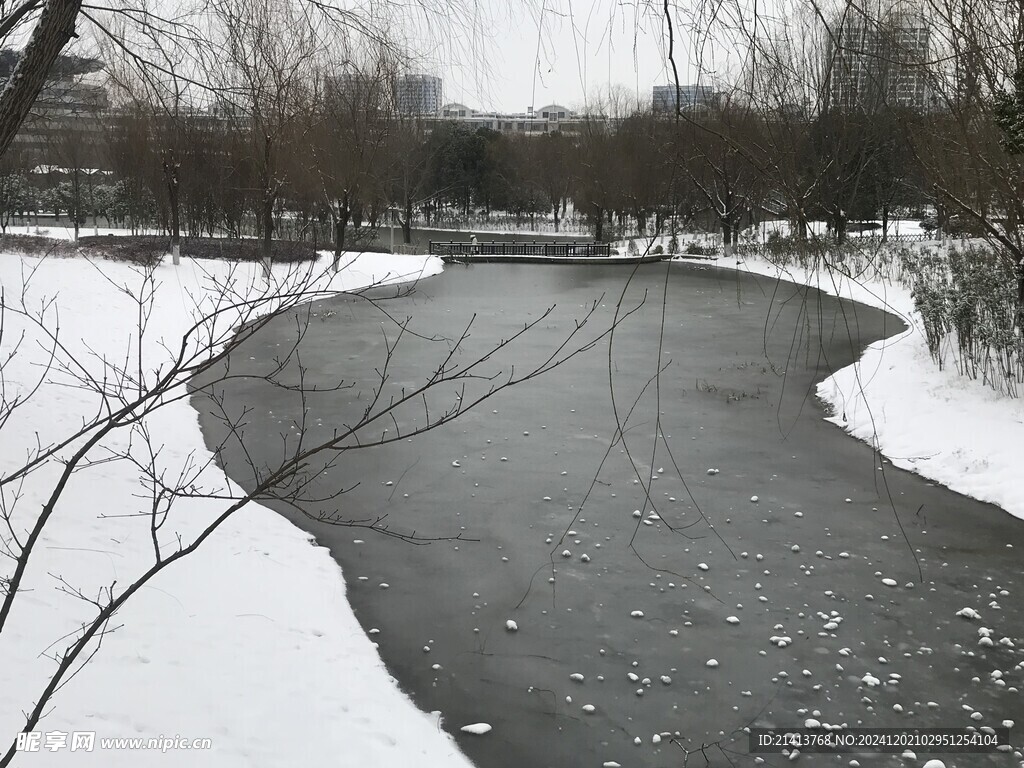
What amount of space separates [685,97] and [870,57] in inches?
17.2

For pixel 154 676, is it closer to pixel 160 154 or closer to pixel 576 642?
pixel 576 642

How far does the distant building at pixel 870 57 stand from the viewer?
196 cm

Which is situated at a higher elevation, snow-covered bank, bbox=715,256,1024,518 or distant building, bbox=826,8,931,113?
distant building, bbox=826,8,931,113

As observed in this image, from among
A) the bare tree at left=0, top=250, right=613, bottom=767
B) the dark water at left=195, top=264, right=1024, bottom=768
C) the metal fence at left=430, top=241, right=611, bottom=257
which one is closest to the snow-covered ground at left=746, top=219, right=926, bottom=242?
the dark water at left=195, top=264, right=1024, bottom=768

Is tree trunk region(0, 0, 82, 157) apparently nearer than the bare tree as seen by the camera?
No

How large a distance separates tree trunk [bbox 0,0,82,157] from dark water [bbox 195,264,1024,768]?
2.02 metres

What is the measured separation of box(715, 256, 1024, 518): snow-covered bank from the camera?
7438 millimetres

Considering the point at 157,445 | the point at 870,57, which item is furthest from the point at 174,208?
the point at 870,57

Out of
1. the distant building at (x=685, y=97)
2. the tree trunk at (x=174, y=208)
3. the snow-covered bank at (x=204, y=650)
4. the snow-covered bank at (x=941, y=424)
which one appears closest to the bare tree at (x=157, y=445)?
the snow-covered bank at (x=204, y=650)

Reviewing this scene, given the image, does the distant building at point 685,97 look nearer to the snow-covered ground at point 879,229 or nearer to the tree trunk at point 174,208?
the snow-covered ground at point 879,229

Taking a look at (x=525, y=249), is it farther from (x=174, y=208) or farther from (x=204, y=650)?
(x=204, y=650)

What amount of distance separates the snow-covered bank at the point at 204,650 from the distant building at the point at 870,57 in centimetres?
180

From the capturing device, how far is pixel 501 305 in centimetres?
1870

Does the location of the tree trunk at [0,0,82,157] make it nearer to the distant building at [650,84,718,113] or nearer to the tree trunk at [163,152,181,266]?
the distant building at [650,84,718,113]
